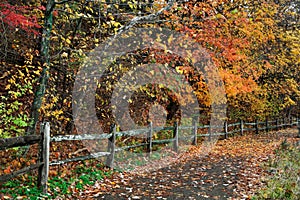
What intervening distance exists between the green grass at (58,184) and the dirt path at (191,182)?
27 centimetres

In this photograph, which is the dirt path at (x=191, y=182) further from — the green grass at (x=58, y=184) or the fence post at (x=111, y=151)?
the fence post at (x=111, y=151)

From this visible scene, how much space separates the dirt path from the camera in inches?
250

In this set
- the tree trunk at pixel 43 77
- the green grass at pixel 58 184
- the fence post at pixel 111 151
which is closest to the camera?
the green grass at pixel 58 184

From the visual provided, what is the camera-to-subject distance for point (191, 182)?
7.48 meters

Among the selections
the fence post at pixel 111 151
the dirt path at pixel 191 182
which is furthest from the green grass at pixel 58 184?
the fence post at pixel 111 151

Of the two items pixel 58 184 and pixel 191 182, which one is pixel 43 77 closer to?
pixel 58 184

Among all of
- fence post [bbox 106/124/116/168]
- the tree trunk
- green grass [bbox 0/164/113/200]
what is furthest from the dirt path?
the tree trunk

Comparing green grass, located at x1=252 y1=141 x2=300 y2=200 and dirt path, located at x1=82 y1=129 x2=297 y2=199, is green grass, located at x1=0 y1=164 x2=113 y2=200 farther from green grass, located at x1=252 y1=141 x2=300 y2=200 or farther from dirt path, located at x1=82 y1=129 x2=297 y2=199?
green grass, located at x1=252 y1=141 x2=300 y2=200

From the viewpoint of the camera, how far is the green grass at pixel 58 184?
17.8 feet

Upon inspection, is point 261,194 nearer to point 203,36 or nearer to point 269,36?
point 203,36

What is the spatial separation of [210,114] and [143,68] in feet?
32.1

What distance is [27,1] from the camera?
8641 mm

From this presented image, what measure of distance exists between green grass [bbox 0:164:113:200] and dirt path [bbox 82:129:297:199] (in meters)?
0.27

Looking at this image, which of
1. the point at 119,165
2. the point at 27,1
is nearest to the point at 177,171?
the point at 119,165
